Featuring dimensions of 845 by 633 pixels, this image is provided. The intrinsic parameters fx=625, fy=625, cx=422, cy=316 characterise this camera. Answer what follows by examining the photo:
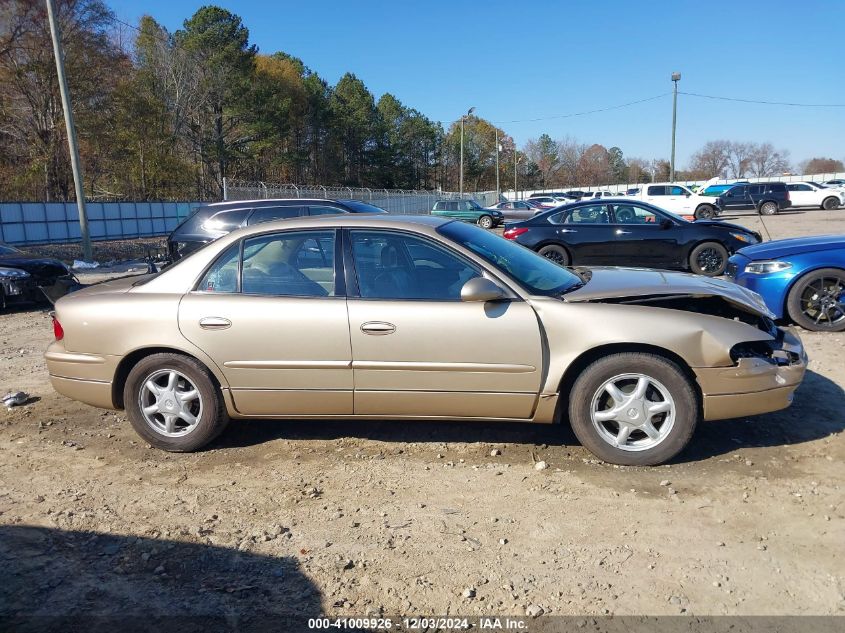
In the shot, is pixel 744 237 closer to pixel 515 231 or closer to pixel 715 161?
pixel 515 231

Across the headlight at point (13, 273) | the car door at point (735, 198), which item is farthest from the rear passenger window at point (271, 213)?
the car door at point (735, 198)

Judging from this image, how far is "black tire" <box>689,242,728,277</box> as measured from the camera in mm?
11383

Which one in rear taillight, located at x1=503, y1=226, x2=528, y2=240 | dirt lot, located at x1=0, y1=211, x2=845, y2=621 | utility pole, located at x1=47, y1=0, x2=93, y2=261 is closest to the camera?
dirt lot, located at x1=0, y1=211, x2=845, y2=621

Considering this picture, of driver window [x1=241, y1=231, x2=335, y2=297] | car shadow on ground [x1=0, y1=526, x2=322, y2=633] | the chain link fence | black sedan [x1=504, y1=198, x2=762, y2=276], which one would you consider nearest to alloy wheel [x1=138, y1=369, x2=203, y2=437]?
driver window [x1=241, y1=231, x2=335, y2=297]

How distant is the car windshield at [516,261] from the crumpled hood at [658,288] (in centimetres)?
15

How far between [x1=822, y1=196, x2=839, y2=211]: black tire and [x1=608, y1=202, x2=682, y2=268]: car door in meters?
30.4

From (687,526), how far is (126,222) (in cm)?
2812

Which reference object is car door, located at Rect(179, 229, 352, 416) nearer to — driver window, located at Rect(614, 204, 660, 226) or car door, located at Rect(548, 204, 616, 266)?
car door, located at Rect(548, 204, 616, 266)

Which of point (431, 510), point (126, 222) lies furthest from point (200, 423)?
point (126, 222)

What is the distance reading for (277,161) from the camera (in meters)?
51.1

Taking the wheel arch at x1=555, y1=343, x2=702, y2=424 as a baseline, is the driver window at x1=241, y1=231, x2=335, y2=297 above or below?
above

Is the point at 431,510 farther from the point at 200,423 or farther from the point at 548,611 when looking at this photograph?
the point at 200,423

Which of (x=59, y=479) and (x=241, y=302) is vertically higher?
(x=241, y=302)

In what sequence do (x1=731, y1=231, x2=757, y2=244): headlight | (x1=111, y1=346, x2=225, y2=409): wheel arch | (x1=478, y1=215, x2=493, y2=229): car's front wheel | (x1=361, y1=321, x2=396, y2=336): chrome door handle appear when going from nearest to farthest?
1. (x1=361, y1=321, x2=396, y2=336): chrome door handle
2. (x1=111, y1=346, x2=225, y2=409): wheel arch
3. (x1=731, y1=231, x2=757, y2=244): headlight
4. (x1=478, y1=215, x2=493, y2=229): car's front wheel
